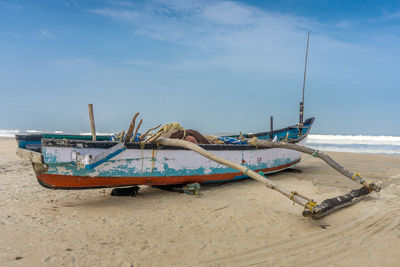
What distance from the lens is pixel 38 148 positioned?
207 inches

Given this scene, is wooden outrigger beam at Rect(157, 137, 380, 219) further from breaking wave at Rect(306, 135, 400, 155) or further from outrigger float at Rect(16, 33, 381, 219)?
breaking wave at Rect(306, 135, 400, 155)

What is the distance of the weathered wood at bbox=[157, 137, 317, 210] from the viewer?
393cm

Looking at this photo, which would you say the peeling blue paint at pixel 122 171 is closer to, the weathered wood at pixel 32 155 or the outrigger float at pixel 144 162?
the outrigger float at pixel 144 162

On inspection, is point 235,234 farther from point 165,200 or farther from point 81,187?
point 81,187

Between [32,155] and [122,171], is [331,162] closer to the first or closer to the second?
[122,171]

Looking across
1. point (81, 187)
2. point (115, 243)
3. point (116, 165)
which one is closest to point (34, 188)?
point (81, 187)

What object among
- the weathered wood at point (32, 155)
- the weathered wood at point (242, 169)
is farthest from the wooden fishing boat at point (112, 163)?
the weathered wood at point (242, 169)

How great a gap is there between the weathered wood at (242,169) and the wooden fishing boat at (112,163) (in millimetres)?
346

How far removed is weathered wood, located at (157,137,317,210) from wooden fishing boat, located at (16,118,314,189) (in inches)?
13.6

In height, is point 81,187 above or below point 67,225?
above

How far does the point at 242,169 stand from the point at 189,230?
1.22 meters

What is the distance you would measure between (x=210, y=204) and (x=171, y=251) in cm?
186

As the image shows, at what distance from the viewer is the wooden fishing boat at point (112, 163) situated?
439 cm

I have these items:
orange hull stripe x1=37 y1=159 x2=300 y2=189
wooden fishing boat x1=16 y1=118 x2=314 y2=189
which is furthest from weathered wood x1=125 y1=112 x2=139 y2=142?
orange hull stripe x1=37 y1=159 x2=300 y2=189
